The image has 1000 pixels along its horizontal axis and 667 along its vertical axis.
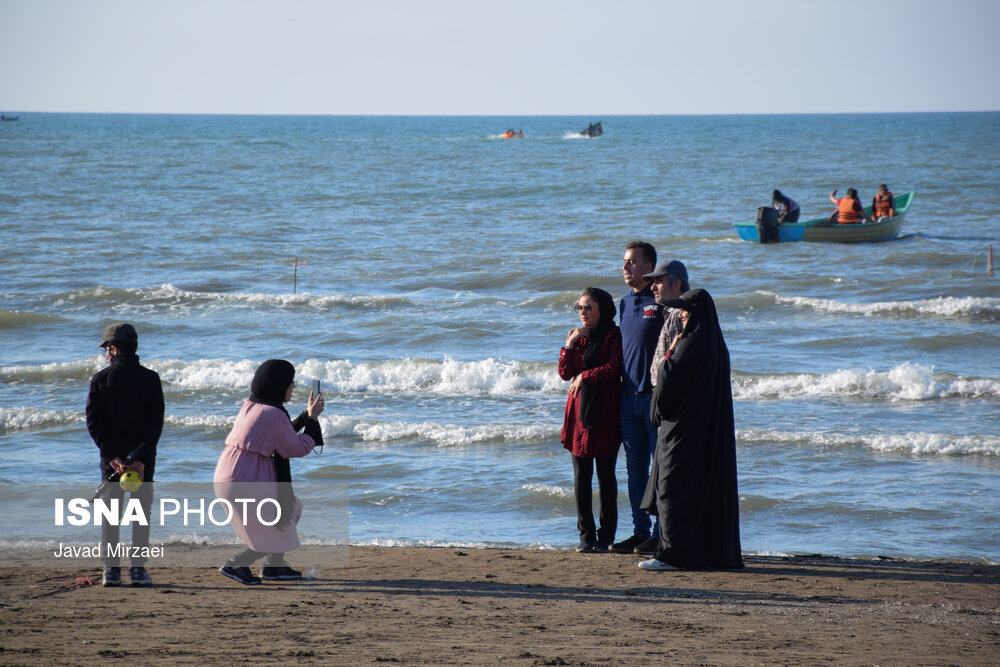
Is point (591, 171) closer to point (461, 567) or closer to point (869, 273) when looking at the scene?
Result: point (869, 273)

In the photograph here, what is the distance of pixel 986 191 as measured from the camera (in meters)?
36.8

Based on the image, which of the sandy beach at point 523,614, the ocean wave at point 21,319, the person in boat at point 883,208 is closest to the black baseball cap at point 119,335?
the sandy beach at point 523,614

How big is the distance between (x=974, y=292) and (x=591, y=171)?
112 feet

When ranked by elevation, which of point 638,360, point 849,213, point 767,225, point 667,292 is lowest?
point 638,360

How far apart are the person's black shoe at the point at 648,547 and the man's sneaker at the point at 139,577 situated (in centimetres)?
288

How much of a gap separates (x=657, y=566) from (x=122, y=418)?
3.11m

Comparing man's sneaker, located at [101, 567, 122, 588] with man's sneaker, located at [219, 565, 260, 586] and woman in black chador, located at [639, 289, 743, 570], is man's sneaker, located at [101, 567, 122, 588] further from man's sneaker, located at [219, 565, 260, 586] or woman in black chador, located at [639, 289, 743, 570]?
woman in black chador, located at [639, 289, 743, 570]

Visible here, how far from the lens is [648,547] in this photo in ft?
19.9

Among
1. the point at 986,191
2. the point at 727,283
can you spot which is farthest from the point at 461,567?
the point at 986,191

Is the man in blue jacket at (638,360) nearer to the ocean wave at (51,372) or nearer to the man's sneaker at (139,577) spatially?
the man's sneaker at (139,577)

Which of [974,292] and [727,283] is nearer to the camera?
[974,292]

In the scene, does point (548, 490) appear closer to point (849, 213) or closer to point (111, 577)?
point (111, 577)

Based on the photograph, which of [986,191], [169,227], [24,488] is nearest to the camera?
[24,488]

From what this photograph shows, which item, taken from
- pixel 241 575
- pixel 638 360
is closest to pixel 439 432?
pixel 638 360
